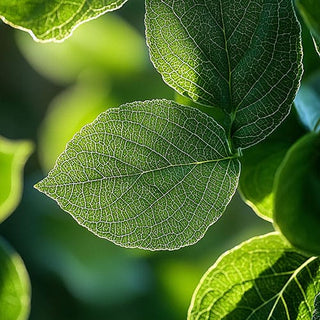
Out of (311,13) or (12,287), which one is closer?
(311,13)

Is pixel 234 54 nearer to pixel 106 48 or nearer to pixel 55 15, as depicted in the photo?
pixel 55 15

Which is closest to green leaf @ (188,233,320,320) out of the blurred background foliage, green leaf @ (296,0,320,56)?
green leaf @ (296,0,320,56)

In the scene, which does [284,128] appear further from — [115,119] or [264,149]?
[115,119]

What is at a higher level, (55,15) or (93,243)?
(55,15)

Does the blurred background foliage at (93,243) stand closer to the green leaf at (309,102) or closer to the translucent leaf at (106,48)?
the translucent leaf at (106,48)

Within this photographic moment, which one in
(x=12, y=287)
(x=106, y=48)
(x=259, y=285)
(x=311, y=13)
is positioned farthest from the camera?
(x=106, y=48)

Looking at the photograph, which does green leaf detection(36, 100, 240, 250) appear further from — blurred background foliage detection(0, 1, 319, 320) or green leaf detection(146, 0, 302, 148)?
blurred background foliage detection(0, 1, 319, 320)

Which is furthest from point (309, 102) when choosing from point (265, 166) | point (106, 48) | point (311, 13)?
point (106, 48)
